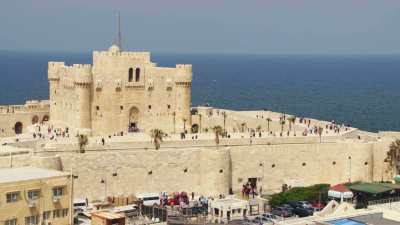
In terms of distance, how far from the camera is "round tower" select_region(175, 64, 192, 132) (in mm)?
69062

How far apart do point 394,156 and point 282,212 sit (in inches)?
528

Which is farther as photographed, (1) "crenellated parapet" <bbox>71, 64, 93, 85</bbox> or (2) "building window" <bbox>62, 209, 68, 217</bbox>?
(1) "crenellated parapet" <bbox>71, 64, 93, 85</bbox>

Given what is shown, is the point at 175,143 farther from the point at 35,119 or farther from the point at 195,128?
the point at 35,119

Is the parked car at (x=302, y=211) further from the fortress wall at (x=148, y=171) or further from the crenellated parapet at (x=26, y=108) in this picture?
the crenellated parapet at (x=26, y=108)

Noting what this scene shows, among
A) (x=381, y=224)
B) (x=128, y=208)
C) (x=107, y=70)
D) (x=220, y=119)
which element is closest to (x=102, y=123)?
(x=107, y=70)

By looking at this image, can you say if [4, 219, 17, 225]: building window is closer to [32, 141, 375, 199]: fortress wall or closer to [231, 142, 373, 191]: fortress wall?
[32, 141, 375, 199]: fortress wall

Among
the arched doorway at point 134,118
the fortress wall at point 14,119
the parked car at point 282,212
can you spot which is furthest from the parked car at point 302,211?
the fortress wall at point 14,119

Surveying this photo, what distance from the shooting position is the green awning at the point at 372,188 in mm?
53725

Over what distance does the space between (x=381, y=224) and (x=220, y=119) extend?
115 ft

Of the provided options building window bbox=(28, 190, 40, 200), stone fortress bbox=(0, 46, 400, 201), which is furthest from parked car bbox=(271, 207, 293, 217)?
building window bbox=(28, 190, 40, 200)

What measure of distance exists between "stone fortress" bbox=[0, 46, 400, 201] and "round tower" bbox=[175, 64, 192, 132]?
81 mm

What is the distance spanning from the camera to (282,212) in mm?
50438

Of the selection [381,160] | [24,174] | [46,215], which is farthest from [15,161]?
[381,160]

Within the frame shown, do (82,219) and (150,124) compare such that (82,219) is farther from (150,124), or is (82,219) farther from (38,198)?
(150,124)
